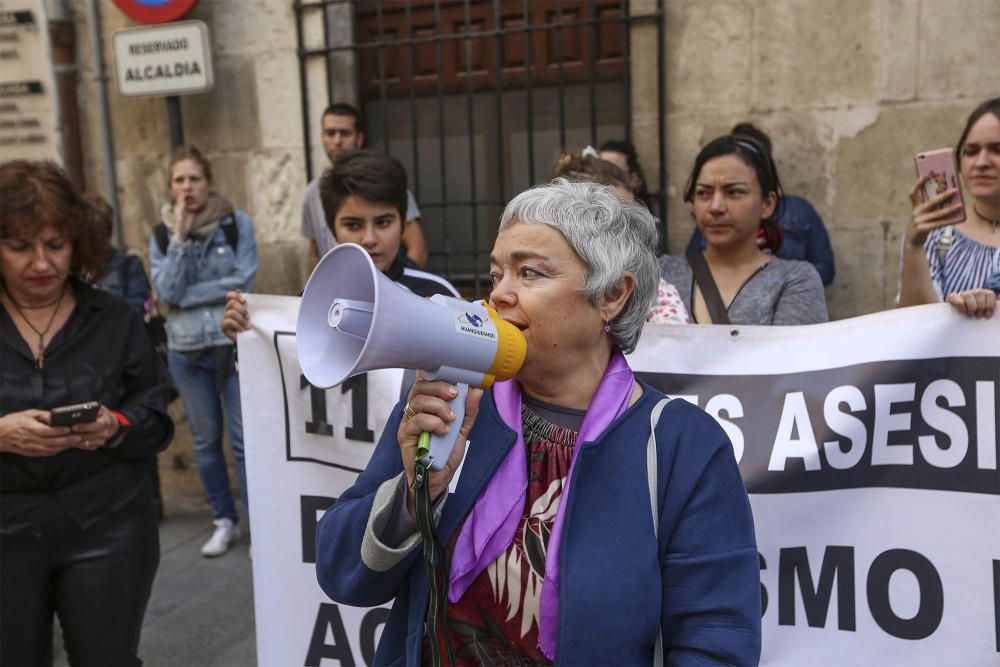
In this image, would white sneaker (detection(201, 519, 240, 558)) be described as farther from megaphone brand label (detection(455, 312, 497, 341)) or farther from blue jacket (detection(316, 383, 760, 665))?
megaphone brand label (detection(455, 312, 497, 341))

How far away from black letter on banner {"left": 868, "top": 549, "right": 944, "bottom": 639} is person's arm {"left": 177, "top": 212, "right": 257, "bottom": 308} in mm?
3555

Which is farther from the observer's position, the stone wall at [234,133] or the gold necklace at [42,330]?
the stone wall at [234,133]

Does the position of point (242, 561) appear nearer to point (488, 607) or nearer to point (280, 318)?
point (280, 318)

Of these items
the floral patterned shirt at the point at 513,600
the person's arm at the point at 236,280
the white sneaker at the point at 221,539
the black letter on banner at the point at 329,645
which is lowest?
the white sneaker at the point at 221,539

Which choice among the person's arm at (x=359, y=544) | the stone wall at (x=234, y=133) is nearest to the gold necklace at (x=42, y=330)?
the person's arm at (x=359, y=544)

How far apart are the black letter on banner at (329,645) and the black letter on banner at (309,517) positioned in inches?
6.7

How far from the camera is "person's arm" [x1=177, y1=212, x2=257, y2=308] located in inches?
191

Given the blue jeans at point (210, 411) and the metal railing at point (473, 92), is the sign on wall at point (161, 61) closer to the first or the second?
the metal railing at point (473, 92)

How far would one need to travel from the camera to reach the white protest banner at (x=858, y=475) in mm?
2389

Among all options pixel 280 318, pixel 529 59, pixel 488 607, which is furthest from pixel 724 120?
pixel 488 607

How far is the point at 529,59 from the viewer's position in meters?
5.23

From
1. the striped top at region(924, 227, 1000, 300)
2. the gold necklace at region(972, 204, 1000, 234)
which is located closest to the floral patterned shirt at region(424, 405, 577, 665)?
the striped top at region(924, 227, 1000, 300)

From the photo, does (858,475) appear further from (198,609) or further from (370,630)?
(198,609)

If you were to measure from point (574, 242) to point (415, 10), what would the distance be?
4262mm
